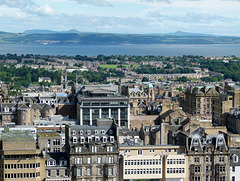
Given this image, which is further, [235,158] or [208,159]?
[235,158]

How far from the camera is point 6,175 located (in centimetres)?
6550

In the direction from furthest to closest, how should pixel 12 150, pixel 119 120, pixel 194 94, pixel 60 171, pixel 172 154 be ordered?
pixel 194 94, pixel 119 120, pixel 172 154, pixel 60 171, pixel 12 150

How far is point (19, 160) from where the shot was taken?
6550 cm

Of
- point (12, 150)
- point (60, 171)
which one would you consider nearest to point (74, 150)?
point (60, 171)

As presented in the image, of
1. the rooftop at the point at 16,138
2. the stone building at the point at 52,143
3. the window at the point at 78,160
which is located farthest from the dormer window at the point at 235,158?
the rooftop at the point at 16,138

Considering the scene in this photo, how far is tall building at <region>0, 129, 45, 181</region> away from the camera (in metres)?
65.4

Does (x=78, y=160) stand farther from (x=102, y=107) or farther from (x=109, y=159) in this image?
(x=102, y=107)

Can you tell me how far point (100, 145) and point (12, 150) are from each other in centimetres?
1008

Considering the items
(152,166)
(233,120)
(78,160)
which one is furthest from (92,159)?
(233,120)

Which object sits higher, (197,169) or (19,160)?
(19,160)

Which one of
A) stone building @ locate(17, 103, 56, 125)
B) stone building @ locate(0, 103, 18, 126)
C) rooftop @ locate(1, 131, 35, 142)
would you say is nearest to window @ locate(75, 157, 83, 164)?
rooftop @ locate(1, 131, 35, 142)

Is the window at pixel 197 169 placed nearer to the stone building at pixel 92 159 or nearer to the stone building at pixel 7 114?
the stone building at pixel 92 159

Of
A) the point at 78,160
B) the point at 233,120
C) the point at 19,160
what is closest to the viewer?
the point at 19,160

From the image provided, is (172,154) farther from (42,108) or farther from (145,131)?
(42,108)
